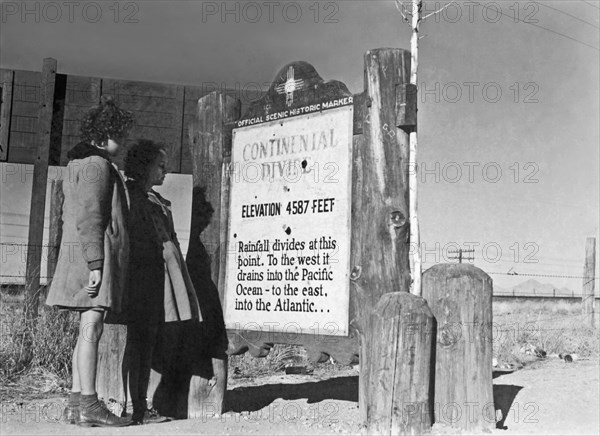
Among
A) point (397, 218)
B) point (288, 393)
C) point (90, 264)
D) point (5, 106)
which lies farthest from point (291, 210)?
point (5, 106)

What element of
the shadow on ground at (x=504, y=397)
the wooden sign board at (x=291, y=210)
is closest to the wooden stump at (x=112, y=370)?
the wooden sign board at (x=291, y=210)

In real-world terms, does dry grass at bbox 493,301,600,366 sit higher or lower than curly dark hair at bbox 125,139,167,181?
lower

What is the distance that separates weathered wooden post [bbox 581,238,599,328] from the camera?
1558 cm

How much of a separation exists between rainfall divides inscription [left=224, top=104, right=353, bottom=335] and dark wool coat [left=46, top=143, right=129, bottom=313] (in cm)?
114

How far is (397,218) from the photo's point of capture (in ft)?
17.9

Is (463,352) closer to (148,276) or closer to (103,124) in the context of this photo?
(148,276)

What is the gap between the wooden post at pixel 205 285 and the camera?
628 centimetres

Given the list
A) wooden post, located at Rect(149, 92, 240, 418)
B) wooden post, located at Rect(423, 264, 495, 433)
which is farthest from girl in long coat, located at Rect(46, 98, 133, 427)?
wooden post, located at Rect(423, 264, 495, 433)

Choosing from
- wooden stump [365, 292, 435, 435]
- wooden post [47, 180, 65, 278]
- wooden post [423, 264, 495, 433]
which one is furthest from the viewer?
wooden post [47, 180, 65, 278]

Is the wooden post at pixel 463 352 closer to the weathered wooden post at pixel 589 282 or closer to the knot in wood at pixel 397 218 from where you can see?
the knot in wood at pixel 397 218

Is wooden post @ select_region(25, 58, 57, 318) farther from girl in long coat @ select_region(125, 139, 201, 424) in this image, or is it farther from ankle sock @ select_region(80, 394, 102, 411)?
ankle sock @ select_region(80, 394, 102, 411)

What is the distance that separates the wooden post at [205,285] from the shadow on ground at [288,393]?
1.64 feet

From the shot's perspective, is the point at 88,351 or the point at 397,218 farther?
the point at 397,218

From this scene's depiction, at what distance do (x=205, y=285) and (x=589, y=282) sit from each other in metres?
11.3
